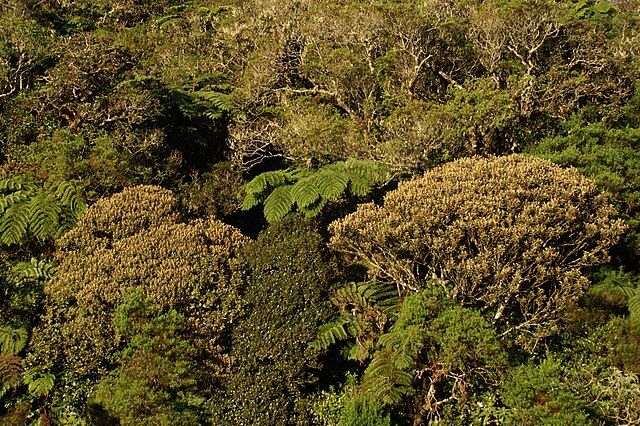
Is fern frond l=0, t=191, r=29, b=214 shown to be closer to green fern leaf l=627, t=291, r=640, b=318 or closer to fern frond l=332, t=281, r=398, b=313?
fern frond l=332, t=281, r=398, b=313

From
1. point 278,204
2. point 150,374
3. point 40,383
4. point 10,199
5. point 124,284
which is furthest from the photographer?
point 278,204

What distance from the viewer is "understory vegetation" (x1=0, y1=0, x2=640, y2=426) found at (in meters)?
8.33

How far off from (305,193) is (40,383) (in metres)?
5.57

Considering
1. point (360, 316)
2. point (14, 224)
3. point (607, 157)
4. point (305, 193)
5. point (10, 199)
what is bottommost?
point (14, 224)

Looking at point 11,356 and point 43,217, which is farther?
point 43,217

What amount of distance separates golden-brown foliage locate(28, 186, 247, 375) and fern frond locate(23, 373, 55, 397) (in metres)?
0.24

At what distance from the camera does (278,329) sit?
8.91 metres

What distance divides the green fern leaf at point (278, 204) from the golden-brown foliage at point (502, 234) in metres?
2.08

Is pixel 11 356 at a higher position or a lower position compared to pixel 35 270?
lower

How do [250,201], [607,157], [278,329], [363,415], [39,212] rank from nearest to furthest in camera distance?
[363,415] → [278,329] → [39,212] → [607,157] → [250,201]

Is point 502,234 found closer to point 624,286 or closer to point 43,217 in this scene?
point 624,286

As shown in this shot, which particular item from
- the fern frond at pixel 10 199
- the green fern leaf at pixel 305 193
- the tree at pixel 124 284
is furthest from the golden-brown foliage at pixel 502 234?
the fern frond at pixel 10 199

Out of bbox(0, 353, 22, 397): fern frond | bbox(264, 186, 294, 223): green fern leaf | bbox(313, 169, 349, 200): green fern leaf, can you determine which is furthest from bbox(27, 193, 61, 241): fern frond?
bbox(313, 169, 349, 200): green fern leaf

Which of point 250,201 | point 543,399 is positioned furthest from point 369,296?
point 250,201
